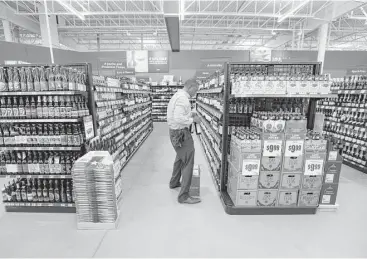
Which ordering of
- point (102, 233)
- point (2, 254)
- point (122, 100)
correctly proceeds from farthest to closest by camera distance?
point (122, 100) < point (102, 233) < point (2, 254)

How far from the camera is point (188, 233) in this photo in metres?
2.71

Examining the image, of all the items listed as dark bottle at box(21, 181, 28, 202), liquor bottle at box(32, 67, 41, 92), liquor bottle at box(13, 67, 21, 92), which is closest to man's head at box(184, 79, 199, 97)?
liquor bottle at box(32, 67, 41, 92)

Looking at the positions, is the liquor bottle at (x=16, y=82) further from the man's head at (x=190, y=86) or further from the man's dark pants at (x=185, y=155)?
the man's head at (x=190, y=86)

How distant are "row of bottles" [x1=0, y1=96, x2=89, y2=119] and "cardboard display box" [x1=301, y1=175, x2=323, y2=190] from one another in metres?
3.44

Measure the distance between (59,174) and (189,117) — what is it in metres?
2.14

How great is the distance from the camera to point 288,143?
9.53 ft

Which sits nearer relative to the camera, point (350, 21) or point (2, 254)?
point (2, 254)

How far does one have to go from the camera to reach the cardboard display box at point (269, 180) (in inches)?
118

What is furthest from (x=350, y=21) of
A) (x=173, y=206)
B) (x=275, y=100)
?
(x=173, y=206)

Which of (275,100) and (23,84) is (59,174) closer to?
(23,84)

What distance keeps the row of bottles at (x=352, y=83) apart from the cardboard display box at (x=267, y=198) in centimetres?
423

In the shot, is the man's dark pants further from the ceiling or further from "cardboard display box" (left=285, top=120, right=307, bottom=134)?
the ceiling

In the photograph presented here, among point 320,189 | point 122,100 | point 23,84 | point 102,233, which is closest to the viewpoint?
point 102,233

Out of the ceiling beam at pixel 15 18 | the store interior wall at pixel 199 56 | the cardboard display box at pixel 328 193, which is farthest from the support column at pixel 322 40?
the ceiling beam at pixel 15 18
